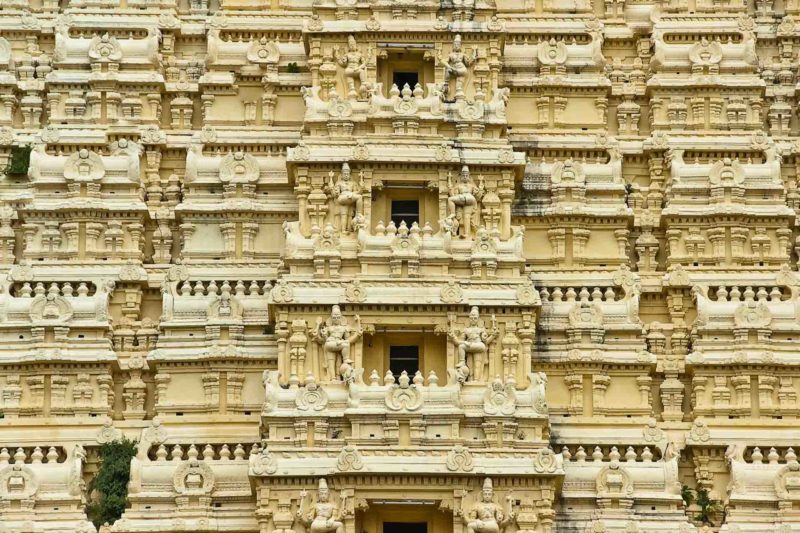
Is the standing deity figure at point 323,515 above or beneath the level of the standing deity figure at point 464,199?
beneath

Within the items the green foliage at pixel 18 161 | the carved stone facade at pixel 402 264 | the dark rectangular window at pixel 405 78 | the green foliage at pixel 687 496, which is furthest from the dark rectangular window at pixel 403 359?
the green foliage at pixel 18 161

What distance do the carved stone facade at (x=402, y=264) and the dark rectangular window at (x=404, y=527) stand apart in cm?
6

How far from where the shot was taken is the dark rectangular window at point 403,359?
4503cm

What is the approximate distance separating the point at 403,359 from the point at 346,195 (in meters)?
3.72

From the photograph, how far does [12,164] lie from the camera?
164 feet

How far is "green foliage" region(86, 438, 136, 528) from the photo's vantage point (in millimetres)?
44625

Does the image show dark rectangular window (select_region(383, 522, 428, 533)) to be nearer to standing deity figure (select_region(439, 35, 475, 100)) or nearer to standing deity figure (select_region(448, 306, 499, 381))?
standing deity figure (select_region(448, 306, 499, 381))

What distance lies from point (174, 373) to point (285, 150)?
19.8 feet

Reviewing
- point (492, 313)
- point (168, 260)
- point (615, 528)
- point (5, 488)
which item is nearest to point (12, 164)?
point (168, 260)

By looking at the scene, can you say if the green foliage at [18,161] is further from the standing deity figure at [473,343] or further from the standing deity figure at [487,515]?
the standing deity figure at [487,515]

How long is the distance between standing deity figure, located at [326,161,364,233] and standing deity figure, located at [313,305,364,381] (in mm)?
2550

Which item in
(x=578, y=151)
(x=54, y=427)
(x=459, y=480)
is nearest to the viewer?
(x=459, y=480)

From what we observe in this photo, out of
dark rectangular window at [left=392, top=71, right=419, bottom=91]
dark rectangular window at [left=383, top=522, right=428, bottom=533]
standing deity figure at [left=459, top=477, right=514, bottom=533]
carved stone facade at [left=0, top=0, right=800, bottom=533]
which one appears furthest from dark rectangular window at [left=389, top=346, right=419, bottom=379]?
dark rectangular window at [left=392, top=71, right=419, bottom=91]

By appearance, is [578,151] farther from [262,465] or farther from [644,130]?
[262,465]
